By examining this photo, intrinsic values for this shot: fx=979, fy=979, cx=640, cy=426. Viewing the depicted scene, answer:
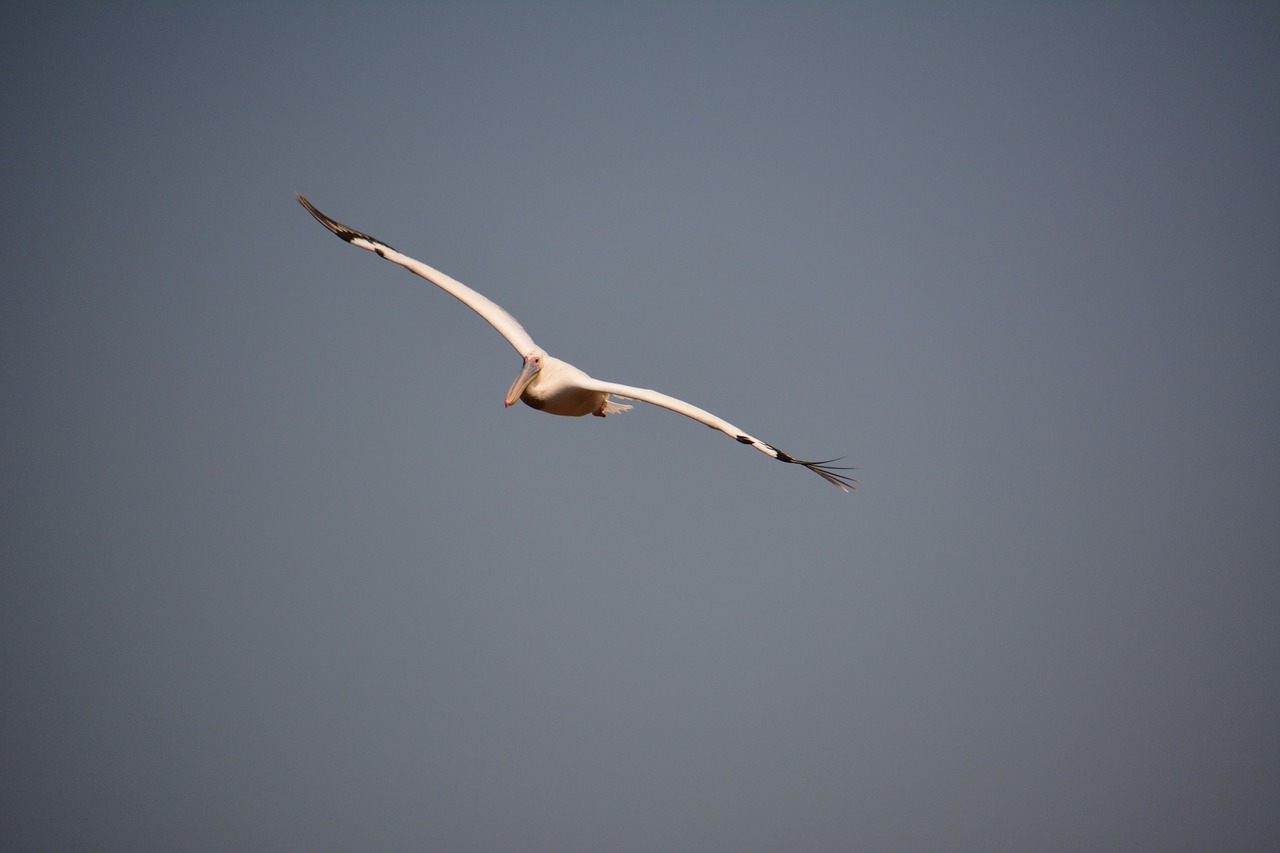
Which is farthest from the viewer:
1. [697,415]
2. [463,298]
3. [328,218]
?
[328,218]

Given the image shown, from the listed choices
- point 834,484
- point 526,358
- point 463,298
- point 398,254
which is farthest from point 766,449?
point 398,254

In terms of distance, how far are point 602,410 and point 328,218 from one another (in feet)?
13.8

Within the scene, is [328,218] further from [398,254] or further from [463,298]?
[463,298]

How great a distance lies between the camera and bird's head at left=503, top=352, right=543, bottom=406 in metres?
10.3

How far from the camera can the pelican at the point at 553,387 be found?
10.4 meters

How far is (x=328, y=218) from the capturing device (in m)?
12.2

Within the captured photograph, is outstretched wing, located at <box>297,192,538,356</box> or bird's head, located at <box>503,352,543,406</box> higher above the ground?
outstretched wing, located at <box>297,192,538,356</box>

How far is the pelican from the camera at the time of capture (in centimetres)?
1035

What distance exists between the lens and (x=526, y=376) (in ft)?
34.0

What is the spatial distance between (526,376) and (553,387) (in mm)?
310

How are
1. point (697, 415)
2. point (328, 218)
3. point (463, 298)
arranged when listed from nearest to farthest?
point (697, 415) < point (463, 298) < point (328, 218)

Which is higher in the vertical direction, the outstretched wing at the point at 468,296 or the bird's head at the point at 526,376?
A: the outstretched wing at the point at 468,296

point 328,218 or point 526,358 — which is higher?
point 328,218

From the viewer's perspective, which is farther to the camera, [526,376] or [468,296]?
[468,296]
